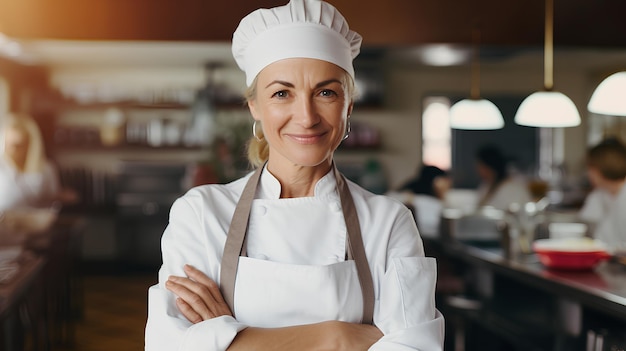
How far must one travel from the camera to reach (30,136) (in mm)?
5516

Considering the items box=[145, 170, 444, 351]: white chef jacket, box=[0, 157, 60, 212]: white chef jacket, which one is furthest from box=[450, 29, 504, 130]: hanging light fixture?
box=[145, 170, 444, 351]: white chef jacket

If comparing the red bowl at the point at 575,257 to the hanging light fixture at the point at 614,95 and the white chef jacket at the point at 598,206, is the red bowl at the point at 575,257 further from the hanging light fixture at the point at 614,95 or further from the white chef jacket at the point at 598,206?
the white chef jacket at the point at 598,206

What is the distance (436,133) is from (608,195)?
6.11 ft

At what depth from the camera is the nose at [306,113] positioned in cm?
150

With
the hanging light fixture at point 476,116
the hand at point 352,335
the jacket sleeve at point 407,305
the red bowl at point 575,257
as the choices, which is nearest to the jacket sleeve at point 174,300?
the hand at point 352,335

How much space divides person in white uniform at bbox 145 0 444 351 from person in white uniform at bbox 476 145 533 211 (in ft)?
14.9

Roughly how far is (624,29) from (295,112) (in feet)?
13.6

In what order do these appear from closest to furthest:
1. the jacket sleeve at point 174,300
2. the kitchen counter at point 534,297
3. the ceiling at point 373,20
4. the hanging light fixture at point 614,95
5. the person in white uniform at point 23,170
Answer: the jacket sleeve at point 174,300, the kitchen counter at point 534,297, the hanging light fixture at point 614,95, the ceiling at point 373,20, the person in white uniform at point 23,170

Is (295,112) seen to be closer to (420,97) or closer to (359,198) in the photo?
(359,198)

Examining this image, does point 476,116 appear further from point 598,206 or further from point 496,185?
point 496,185

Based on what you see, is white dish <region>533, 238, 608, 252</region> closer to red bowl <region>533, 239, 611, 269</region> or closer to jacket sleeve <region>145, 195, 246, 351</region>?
red bowl <region>533, 239, 611, 269</region>

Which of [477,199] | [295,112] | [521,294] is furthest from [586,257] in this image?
[477,199]

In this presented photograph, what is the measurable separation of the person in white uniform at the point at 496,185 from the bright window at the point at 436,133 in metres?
0.30

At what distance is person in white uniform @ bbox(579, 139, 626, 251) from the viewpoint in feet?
14.9
